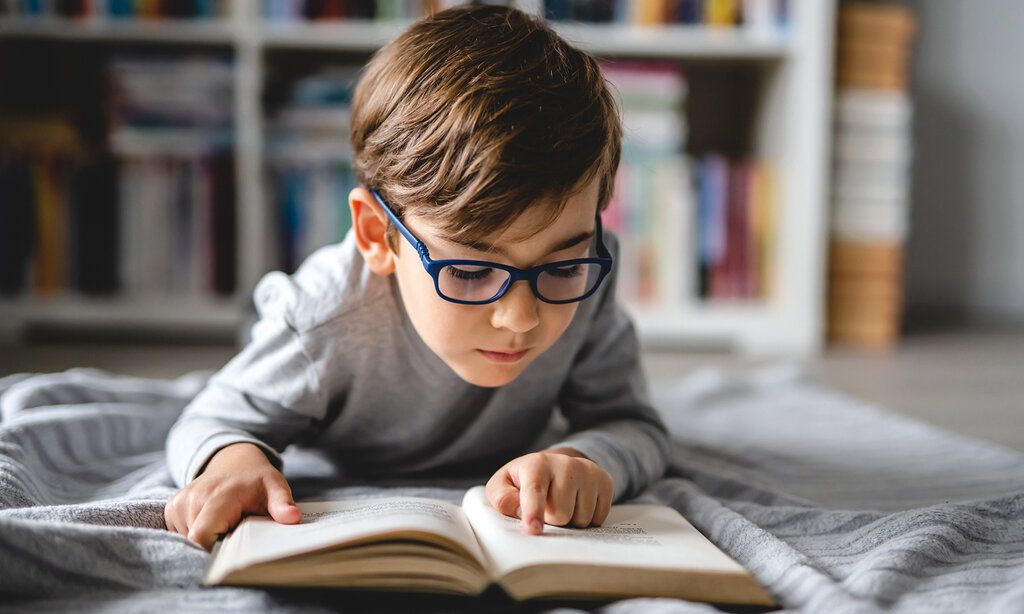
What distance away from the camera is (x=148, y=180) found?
78.4 inches

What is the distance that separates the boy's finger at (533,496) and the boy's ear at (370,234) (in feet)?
0.75

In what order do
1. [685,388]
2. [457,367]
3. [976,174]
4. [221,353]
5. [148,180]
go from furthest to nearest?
1. [976,174]
2. [148,180]
3. [221,353]
4. [685,388]
5. [457,367]

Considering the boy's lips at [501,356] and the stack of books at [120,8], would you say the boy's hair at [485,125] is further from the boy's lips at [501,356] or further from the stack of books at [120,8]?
the stack of books at [120,8]

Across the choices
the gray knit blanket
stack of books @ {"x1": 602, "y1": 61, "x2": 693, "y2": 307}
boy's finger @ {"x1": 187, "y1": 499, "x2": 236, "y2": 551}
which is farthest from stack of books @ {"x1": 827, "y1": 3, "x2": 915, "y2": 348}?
boy's finger @ {"x1": 187, "y1": 499, "x2": 236, "y2": 551}

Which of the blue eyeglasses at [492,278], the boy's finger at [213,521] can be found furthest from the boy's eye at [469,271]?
the boy's finger at [213,521]

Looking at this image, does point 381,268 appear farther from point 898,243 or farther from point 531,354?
point 898,243

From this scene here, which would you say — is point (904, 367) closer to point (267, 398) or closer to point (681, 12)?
point (681, 12)

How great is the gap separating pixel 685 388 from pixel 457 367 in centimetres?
75

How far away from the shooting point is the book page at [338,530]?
55 cm

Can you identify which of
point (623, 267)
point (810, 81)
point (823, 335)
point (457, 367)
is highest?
point (810, 81)

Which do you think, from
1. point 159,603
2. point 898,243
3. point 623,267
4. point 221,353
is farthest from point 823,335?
point 159,603

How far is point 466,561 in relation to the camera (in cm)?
56

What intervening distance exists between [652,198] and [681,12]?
394 mm

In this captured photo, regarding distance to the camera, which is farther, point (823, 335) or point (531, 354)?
point (823, 335)
